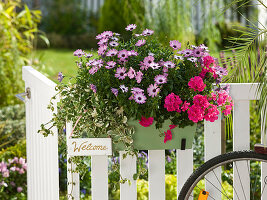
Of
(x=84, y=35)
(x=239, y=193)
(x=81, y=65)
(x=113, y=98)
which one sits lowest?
(x=239, y=193)

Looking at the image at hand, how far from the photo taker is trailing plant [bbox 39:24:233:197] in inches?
59.6

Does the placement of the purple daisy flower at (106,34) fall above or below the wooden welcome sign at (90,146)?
above


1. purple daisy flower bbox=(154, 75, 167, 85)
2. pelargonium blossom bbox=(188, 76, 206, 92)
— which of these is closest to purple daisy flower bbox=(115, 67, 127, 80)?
purple daisy flower bbox=(154, 75, 167, 85)

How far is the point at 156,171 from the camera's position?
1752 mm

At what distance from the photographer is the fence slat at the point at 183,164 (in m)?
1.75

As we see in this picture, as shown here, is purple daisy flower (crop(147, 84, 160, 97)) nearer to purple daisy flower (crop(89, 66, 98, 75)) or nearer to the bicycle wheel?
purple daisy flower (crop(89, 66, 98, 75))

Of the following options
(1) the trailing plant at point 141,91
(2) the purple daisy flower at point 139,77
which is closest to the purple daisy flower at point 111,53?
(1) the trailing plant at point 141,91

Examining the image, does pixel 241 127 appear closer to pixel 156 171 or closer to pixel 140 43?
pixel 156 171

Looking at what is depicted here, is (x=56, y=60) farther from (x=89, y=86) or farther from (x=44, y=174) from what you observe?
(x=89, y=86)

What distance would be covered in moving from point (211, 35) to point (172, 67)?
275 centimetres

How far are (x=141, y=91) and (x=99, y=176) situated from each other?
0.43 metres

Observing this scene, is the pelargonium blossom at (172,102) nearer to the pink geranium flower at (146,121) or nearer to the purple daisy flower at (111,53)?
the pink geranium flower at (146,121)

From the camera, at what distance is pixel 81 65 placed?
1.63 meters

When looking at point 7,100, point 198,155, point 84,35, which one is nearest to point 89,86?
point 198,155
